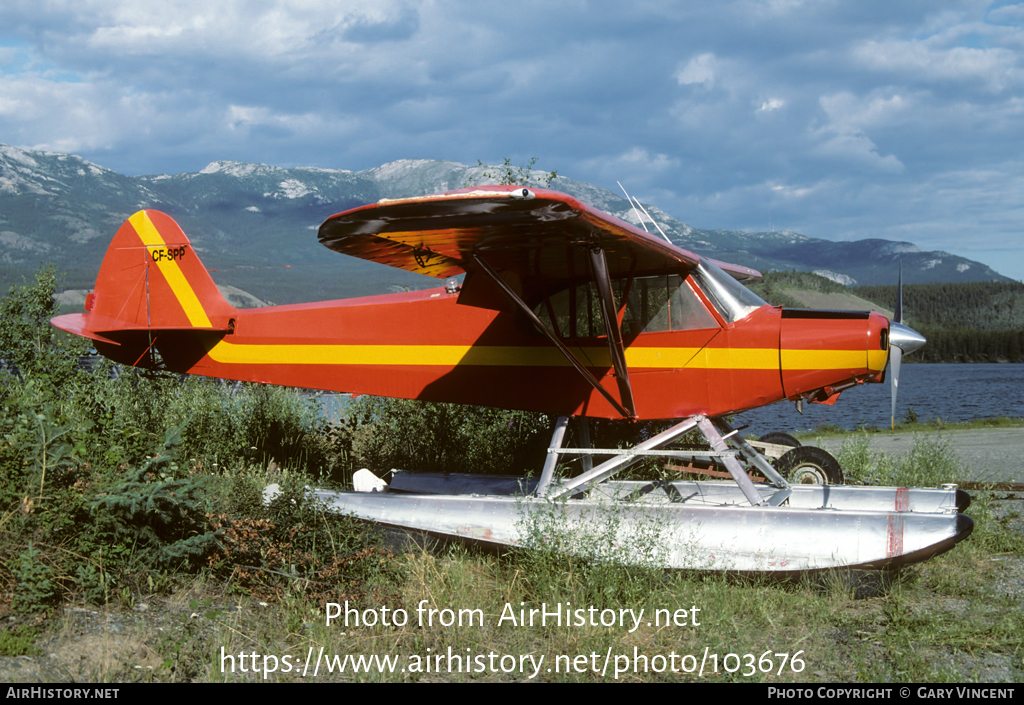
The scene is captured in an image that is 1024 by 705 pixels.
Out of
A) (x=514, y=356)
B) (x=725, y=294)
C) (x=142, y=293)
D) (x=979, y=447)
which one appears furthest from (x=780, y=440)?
(x=142, y=293)

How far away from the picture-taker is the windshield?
5848mm

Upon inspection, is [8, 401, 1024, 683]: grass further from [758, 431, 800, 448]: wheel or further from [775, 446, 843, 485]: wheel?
[758, 431, 800, 448]: wheel

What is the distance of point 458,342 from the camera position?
6773mm

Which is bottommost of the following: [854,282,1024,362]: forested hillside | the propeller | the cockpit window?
[854,282,1024,362]: forested hillside

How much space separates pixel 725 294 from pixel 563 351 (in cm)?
141

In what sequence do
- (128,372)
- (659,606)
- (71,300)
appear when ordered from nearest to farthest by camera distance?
(659,606) < (128,372) < (71,300)

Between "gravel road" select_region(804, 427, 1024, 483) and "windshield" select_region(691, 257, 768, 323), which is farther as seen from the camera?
"gravel road" select_region(804, 427, 1024, 483)

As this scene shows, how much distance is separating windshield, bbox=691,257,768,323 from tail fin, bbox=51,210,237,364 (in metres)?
4.89

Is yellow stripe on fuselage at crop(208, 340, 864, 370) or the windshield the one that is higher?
the windshield

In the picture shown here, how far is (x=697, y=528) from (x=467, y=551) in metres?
1.76

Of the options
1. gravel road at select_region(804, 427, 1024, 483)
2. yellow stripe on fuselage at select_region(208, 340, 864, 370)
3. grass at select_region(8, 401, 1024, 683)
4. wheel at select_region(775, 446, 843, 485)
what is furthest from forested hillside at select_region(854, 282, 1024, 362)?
grass at select_region(8, 401, 1024, 683)

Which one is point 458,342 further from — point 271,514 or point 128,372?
point 128,372

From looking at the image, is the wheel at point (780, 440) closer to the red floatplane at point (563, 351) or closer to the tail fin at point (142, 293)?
the red floatplane at point (563, 351)
